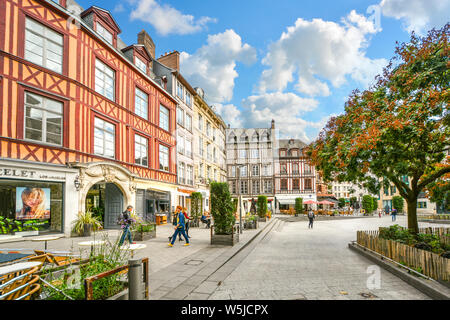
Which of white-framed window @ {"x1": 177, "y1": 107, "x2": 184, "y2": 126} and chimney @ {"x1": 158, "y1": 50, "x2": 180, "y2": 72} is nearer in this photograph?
white-framed window @ {"x1": 177, "y1": 107, "x2": 184, "y2": 126}

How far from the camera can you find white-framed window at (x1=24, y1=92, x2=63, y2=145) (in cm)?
1149

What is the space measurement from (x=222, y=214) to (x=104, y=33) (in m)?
13.5

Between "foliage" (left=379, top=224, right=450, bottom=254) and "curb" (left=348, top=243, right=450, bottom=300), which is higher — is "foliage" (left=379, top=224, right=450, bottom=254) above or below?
above

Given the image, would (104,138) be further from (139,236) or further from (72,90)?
(139,236)

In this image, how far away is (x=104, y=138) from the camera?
1584 centimetres

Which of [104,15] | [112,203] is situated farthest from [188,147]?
[104,15]

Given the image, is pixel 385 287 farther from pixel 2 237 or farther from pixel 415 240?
pixel 2 237

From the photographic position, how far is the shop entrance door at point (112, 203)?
1717cm

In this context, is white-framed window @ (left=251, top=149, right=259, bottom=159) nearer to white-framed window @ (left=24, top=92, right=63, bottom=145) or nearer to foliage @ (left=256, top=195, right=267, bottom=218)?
foliage @ (left=256, top=195, right=267, bottom=218)

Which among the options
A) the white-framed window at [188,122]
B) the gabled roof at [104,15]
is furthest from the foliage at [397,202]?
the gabled roof at [104,15]

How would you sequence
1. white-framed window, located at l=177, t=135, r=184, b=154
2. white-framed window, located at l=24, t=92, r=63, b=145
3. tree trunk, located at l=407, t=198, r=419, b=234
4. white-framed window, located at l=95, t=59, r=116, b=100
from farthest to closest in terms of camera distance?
white-framed window, located at l=177, t=135, r=184, b=154
white-framed window, located at l=95, t=59, r=116, b=100
white-framed window, located at l=24, t=92, r=63, b=145
tree trunk, located at l=407, t=198, r=419, b=234

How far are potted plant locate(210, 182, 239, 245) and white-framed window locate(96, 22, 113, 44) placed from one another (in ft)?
38.3

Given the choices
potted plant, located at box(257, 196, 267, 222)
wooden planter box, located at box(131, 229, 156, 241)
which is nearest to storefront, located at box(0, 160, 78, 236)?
wooden planter box, located at box(131, 229, 156, 241)
